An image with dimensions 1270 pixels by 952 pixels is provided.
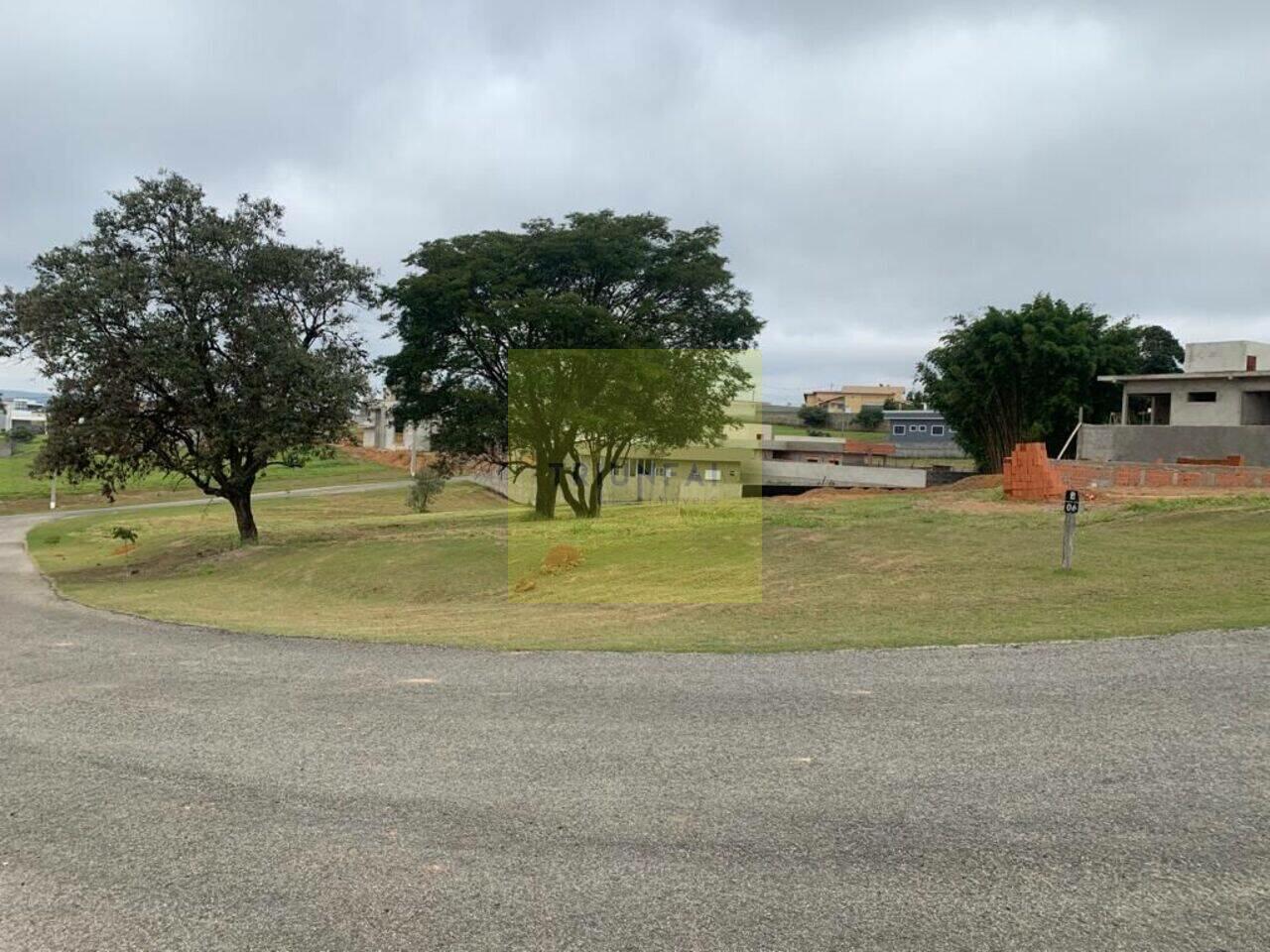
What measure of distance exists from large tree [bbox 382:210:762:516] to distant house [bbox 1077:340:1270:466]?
13.1 meters

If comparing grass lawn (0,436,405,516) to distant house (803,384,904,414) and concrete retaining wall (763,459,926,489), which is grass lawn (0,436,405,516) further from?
distant house (803,384,904,414)

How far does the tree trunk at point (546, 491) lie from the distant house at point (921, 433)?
51.8 metres

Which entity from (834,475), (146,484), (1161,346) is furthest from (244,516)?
(1161,346)

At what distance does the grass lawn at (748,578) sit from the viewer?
441 inches

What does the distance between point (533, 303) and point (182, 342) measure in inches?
375

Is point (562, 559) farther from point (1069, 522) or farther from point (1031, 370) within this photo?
point (1031, 370)

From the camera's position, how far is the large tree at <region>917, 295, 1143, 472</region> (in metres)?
43.2

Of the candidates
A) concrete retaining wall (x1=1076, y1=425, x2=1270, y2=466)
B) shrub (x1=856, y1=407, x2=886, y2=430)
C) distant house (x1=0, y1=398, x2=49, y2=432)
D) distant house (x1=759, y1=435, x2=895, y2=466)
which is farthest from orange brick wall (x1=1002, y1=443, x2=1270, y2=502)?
distant house (x1=0, y1=398, x2=49, y2=432)

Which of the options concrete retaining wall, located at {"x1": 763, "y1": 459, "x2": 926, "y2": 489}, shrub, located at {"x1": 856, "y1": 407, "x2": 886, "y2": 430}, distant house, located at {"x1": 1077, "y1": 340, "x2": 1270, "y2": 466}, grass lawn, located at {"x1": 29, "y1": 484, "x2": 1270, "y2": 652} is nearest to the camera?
grass lawn, located at {"x1": 29, "y1": 484, "x2": 1270, "y2": 652}

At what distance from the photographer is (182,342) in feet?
82.1

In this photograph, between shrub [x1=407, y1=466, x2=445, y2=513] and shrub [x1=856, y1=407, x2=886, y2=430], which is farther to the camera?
shrub [x1=856, y1=407, x2=886, y2=430]

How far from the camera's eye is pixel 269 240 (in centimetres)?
2695

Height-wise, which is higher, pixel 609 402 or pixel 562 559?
pixel 609 402

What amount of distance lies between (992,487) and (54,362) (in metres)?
26.2
